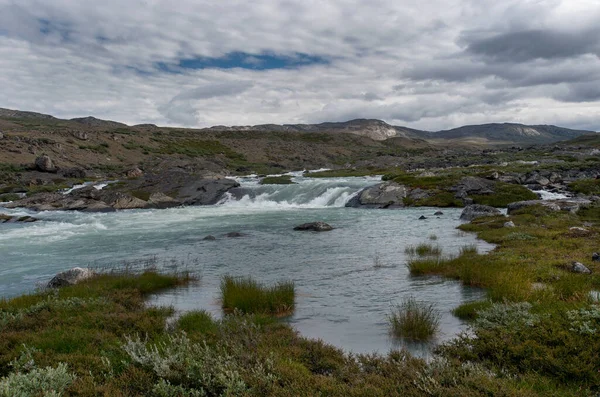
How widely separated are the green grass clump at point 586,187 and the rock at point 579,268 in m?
30.4

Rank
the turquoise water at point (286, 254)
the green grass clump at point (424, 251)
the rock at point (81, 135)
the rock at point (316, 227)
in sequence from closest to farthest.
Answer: the turquoise water at point (286, 254) → the green grass clump at point (424, 251) → the rock at point (316, 227) → the rock at point (81, 135)

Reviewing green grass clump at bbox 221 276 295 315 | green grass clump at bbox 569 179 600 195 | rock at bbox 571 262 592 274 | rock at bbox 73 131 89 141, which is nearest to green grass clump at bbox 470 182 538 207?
green grass clump at bbox 569 179 600 195

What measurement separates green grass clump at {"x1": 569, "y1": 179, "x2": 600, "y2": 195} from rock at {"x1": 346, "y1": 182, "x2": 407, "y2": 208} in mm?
16214

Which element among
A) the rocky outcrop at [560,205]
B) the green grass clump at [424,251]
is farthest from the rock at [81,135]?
the green grass clump at [424,251]

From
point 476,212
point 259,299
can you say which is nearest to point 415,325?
point 259,299

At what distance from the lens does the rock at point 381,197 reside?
42156mm

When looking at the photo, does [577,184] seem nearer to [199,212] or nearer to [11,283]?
[199,212]

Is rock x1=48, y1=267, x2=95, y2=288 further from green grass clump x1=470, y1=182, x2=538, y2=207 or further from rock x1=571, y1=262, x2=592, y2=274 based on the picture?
green grass clump x1=470, y1=182, x2=538, y2=207

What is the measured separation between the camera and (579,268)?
1392 cm

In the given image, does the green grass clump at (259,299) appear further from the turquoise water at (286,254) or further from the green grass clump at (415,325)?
the green grass clump at (415,325)

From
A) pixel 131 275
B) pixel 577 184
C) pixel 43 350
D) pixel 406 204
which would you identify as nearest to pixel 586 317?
pixel 43 350

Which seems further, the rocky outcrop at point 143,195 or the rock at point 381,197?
the rocky outcrop at point 143,195

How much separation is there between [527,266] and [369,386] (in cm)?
1054

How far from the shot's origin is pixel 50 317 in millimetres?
10555
